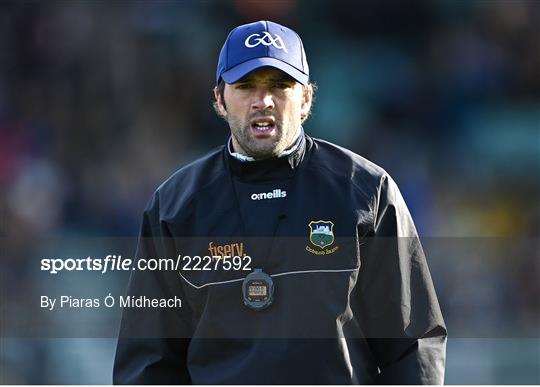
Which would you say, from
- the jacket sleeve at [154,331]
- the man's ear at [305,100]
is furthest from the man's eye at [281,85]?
the jacket sleeve at [154,331]

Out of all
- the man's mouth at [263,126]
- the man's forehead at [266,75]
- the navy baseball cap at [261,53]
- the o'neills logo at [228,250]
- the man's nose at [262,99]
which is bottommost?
the o'neills logo at [228,250]

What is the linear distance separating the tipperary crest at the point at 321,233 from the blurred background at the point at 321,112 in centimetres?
261

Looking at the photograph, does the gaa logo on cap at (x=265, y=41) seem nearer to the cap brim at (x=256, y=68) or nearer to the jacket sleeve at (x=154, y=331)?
the cap brim at (x=256, y=68)

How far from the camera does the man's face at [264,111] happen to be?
2.92 metres

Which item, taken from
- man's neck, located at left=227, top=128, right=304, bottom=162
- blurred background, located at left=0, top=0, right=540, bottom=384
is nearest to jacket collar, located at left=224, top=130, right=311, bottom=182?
man's neck, located at left=227, top=128, right=304, bottom=162

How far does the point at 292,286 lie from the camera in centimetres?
282

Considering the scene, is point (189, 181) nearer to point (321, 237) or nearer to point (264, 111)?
point (264, 111)

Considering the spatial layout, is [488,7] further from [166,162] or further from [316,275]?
[316,275]

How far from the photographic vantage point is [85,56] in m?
6.69

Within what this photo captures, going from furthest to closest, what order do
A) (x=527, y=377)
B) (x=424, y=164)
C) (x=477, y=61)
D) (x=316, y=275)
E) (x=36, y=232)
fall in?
1. (x=477, y=61)
2. (x=424, y=164)
3. (x=36, y=232)
4. (x=527, y=377)
5. (x=316, y=275)

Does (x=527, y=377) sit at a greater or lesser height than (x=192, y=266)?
lesser

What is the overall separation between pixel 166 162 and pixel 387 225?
3509 millimetres

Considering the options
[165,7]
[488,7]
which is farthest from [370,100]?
[165,7]

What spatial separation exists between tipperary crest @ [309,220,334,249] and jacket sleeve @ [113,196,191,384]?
44 centimetres
